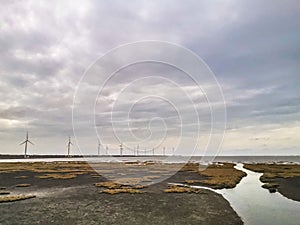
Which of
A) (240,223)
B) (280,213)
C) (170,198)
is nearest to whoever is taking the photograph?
(240,223)

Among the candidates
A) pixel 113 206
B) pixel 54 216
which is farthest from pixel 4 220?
pixel 113 206

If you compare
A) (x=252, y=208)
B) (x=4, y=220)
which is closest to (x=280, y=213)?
(x=252, y=208)

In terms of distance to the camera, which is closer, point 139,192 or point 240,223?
point 240,223

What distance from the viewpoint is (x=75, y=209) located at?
26828 mm

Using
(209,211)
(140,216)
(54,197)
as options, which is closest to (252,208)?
(209,211)

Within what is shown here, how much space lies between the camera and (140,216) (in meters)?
24.3

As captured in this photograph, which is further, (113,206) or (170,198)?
(170,198)

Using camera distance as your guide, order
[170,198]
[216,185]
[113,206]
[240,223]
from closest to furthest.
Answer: [240,223] → [113,206] → [170,198] → [216,185]

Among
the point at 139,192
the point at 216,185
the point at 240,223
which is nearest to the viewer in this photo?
the point at 240,223

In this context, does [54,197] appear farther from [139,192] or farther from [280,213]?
[280,213]

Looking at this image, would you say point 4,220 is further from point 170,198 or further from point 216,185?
point 216,185

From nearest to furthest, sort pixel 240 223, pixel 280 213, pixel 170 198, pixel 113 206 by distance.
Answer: pixel 240 223 < pixel 280 213 < pixel 113 206 < pixel 170 198

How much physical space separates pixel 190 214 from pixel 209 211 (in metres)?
2.42

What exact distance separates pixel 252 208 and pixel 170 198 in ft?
30.0
